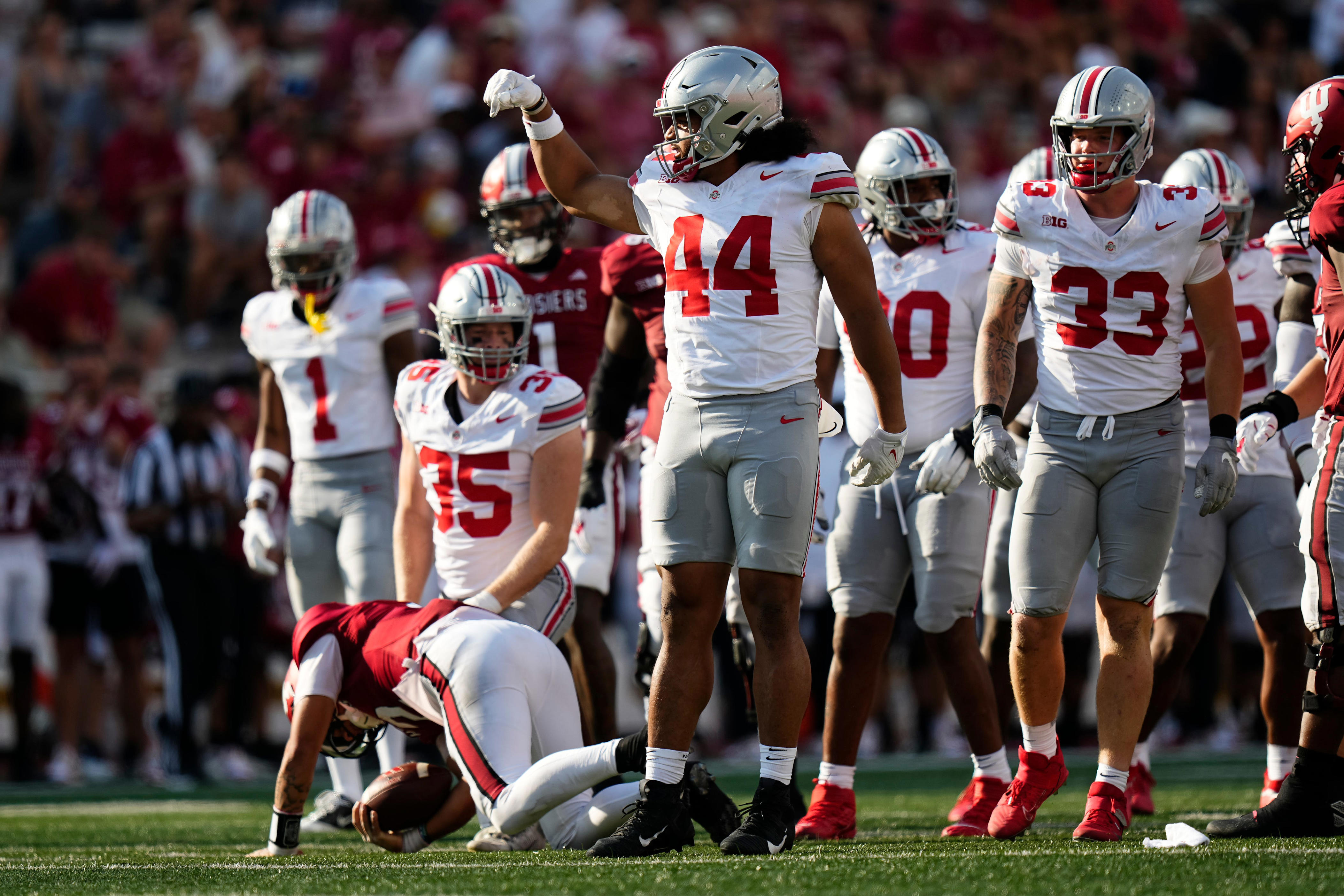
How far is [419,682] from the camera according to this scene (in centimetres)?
443

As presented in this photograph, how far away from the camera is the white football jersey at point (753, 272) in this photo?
4.00 m

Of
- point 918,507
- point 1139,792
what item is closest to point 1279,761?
point 1139,792

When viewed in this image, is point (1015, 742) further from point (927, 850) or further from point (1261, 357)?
point (927, 850)

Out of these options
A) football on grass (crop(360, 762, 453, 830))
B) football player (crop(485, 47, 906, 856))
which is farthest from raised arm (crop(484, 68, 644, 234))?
football on grass (crop(360, 762, 453, 830))

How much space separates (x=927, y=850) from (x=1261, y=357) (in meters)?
2.32

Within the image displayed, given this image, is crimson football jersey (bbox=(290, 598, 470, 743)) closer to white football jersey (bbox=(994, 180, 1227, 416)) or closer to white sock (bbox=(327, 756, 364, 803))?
white sock (bbox=(327, 756, 364, 803))

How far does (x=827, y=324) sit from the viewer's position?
17.1 feet

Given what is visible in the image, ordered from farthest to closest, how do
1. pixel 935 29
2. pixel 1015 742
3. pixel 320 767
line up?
pixel 935 29, pixel 320 767, pixel 1015 742

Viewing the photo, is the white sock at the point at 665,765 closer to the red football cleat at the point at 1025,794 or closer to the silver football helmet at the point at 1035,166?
the red football cleat at the point at 1025,794

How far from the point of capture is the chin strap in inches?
237

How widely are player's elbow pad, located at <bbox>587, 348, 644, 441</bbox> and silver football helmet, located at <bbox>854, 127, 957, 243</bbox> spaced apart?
3.27ft

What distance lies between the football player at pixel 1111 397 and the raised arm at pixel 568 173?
107 centimetres

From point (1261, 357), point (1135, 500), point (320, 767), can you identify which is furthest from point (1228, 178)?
point (320, 767)

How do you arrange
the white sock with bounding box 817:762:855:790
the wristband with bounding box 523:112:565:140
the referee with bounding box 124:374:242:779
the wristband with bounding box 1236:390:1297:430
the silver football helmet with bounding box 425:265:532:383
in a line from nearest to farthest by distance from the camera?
1. the wristband with bounding box 523:112:565:140
2. the wristband with bounding box 1236:390:1297:430
3. the white sock with bounding box 817:762:855:790
4. the silver football helmet with bounding box 425:265:532:383
5. the referee with bounding box 124:374:242:779
